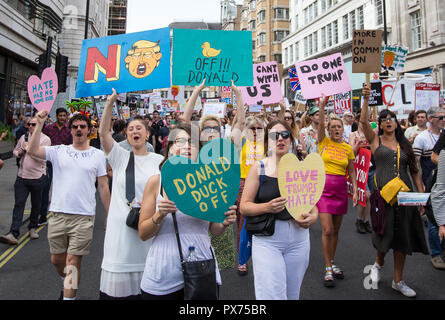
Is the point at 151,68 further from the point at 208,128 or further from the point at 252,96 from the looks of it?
the point at 252,96

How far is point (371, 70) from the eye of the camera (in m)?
5.71

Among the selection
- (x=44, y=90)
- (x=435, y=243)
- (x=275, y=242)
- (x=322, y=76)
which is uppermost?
(x=322, y=76)

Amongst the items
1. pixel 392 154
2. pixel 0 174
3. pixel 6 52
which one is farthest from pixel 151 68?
pixel 6 52

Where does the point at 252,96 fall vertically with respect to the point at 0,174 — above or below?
above

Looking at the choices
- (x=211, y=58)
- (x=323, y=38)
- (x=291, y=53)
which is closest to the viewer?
(x=211, y=58)

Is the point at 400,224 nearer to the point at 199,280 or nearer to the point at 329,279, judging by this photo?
the point at 329,279

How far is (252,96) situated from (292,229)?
181 inches

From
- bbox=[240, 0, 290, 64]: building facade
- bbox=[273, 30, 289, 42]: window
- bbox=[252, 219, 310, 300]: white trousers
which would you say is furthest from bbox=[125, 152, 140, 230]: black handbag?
bbox=[273, 30, 289, 42]: window

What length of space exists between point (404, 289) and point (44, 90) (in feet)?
15.3

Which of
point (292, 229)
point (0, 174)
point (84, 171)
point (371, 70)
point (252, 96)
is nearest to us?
point (292, 229)

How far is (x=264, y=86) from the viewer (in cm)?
707

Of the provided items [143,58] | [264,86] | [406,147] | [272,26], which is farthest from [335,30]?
[143,58]

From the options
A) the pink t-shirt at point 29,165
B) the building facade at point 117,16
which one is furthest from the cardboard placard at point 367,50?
the building facade at point 117,16

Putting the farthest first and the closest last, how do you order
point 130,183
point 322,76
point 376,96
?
point 376,96
point 322,76
point 130,183
